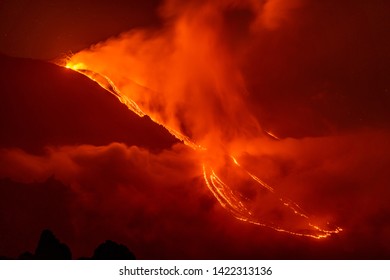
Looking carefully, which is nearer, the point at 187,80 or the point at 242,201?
the point at 242,201

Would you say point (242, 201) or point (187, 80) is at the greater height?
point (187, 80)

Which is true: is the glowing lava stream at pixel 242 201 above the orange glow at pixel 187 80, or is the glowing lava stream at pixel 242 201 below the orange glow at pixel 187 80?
below

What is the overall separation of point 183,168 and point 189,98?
0.77 meters

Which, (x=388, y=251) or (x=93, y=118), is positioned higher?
(x=93, y=118)

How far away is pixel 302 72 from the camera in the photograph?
6355 mm

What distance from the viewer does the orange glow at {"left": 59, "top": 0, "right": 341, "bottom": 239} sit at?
20.7 feet

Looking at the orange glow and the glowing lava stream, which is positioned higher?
the orange glow

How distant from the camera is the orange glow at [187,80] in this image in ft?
20.7

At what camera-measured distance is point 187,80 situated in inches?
251

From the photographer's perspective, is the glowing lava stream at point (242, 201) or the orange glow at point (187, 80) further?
the orange glow at point (187, 80)

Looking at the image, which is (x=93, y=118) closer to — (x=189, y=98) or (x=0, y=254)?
(x=189, y=98)

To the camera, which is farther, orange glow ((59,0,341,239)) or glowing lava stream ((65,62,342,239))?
orange glow ((59,0,341,239))

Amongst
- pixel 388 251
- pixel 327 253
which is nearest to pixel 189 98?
pixel 327 253
